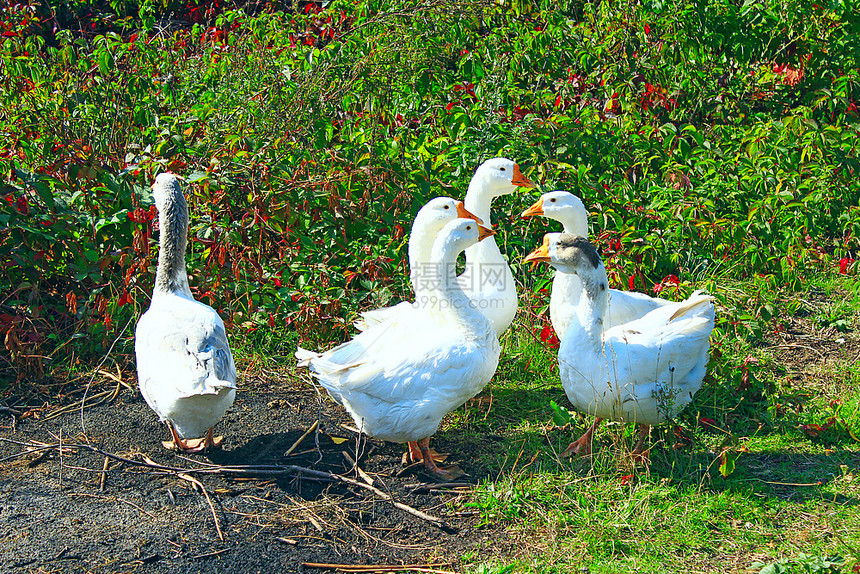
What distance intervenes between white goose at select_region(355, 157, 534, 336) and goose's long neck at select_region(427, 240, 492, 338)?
322mm

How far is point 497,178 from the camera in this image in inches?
205

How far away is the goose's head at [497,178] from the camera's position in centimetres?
519

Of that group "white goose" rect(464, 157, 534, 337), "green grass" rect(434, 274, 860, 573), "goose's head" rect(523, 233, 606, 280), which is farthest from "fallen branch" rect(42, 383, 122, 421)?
"goose's head" rect(523, 233, 606, 280)

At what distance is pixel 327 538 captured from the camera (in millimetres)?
3598

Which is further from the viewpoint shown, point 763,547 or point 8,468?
point 8,468

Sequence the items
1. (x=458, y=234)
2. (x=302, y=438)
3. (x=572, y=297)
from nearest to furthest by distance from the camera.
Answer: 1. (x=458, y=234)
2. (x=302, y=438)
3. (x=572, y=297)

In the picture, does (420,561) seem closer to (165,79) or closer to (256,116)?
(256,116)

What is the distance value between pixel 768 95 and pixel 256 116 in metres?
5.09

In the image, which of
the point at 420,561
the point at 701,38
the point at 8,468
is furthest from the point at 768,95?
the point at 8,468

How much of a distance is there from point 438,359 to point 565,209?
5.14 ft

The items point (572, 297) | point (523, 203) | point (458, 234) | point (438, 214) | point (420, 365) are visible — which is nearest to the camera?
point (420, 365)

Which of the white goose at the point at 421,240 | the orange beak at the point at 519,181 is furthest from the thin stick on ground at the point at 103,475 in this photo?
the orange beak at the point at 519,181

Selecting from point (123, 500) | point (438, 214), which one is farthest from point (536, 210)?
point (123, 500)

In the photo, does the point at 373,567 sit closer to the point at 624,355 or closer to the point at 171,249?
the point at 624,355
